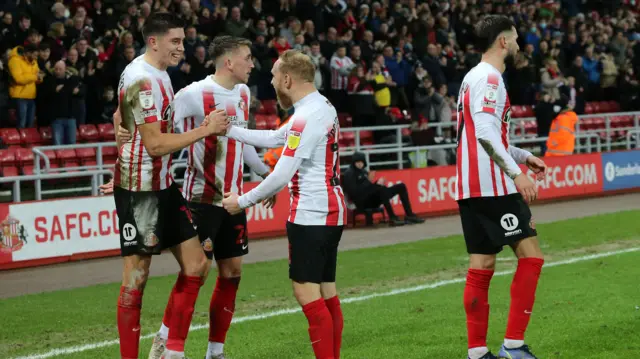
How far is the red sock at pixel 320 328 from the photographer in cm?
637

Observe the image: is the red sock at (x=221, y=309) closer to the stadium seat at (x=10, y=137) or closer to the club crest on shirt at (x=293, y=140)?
the club crest on shirt at (x=293, y=140)

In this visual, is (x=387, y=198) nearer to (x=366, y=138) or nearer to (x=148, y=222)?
(x=366, y=138)

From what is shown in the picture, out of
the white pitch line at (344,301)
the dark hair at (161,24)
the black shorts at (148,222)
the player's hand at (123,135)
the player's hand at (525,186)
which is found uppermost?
the dark hair at (161,24)

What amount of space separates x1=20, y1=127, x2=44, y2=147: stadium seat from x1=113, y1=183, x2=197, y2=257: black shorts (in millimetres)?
11978

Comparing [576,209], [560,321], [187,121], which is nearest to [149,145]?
[187,121]

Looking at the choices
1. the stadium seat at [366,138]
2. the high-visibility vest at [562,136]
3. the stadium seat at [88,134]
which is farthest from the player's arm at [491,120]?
the high-visibility vest at [562,136]

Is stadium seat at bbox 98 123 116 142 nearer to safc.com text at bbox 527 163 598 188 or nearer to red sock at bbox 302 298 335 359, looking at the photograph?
safc.com text at bbox 527 163 598 188

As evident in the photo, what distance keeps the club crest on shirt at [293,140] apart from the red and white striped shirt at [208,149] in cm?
118

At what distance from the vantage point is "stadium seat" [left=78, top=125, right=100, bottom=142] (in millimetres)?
18958

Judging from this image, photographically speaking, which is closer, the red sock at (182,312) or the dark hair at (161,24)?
the dark hair at (161,24)

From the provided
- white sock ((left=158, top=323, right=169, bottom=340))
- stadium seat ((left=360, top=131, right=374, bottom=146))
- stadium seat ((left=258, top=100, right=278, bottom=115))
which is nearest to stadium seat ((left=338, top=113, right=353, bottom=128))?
stadium seat ((left=360, top=131, right=374, bottom=146))

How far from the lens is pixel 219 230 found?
747cm

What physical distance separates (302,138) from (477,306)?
1.72 m

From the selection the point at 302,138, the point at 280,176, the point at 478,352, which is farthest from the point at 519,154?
the point at 280,176
